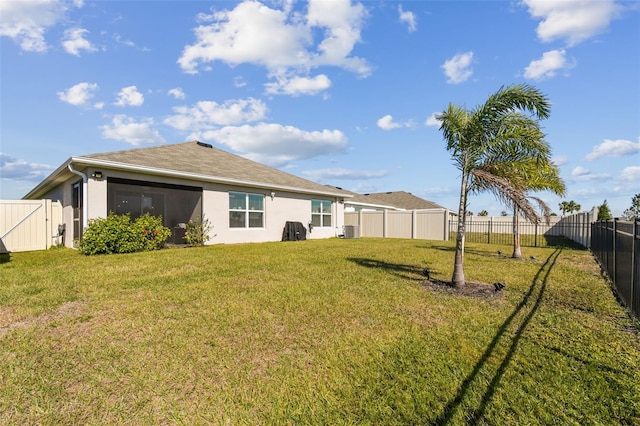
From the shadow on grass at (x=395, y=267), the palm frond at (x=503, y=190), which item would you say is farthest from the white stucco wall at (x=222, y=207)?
the palm frond at (x=503, y=190)

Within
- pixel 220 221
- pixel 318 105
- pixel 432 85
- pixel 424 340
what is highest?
pixel 318 105

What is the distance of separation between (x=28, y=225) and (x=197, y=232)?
6277 millimetres

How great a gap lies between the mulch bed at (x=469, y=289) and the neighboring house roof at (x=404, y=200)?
2569 cm

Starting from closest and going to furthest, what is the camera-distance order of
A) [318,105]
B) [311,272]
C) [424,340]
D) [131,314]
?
[424,340] → [131,314] → [311,272] → [318,105]

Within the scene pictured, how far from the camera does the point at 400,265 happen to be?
334 inches

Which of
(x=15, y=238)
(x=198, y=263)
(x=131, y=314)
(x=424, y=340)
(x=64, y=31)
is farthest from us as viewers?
(x=15, y=238)

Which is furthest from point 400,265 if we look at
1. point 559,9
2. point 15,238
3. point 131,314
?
point 15,238

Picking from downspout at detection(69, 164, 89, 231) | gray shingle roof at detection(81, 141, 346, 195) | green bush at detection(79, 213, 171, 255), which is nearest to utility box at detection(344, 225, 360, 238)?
gray shingle roof at detection(81, 141, 346, 195)

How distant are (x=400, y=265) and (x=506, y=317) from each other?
13.9 ft

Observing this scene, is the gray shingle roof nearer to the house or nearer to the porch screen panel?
the house

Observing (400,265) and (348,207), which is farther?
(348,207)

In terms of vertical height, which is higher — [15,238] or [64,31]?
[64,31]

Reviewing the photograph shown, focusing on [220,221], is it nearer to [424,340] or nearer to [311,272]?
[311,272]

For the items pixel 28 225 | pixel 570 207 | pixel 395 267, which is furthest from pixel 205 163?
pixel 570 207
